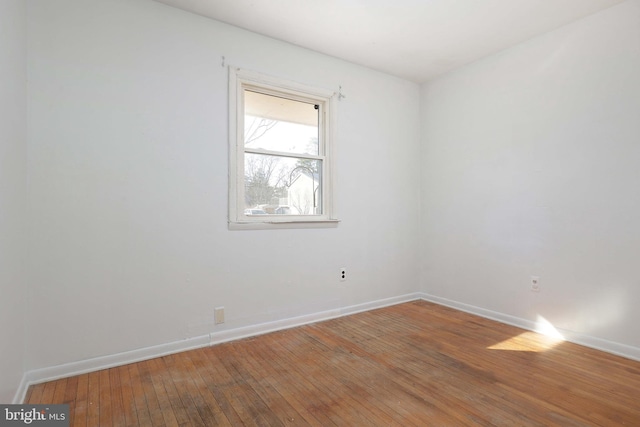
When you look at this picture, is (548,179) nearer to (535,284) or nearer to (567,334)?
(535,284)

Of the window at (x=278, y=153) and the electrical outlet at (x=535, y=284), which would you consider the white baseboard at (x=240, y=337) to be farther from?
the window at (x=278, y=153)

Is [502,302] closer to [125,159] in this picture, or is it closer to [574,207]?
[574,207]

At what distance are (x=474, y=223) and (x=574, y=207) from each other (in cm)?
96

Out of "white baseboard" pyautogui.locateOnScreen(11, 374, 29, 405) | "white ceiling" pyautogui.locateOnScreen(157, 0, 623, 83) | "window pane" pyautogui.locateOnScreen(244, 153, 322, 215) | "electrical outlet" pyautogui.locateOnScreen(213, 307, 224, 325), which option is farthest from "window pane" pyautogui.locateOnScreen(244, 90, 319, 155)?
"white baseboard" pyautogui.locateOnScreen(11, 374, 29, 405)

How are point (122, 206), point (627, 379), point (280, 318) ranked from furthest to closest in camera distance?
point (280, 318)
point (122, 206)
point (627, 379)

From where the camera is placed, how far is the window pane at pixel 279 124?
312 cm

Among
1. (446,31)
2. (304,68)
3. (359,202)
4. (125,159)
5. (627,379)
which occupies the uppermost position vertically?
(446,31)

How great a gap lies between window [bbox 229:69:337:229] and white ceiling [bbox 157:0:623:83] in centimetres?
46

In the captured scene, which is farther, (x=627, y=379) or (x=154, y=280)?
(x=154, y=280)

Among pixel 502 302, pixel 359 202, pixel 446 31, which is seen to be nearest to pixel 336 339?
pixel 359 202

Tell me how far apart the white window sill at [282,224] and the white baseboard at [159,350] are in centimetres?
91

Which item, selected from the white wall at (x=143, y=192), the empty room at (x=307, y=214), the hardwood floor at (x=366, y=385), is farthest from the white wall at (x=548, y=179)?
the white wall at (x=143, y=192)

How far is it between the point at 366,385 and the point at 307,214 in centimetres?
176

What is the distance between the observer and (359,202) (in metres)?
3.74
